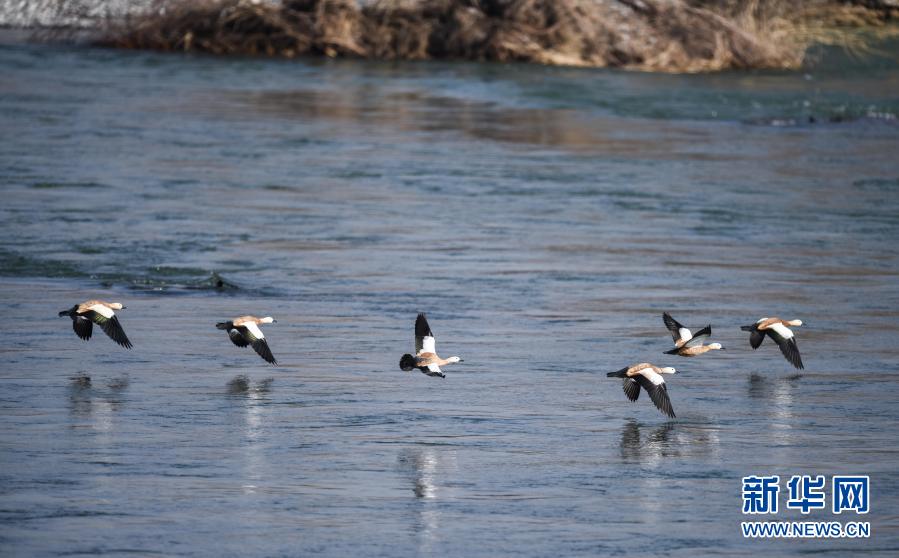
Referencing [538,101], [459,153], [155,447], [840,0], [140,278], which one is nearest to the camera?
[155,447]

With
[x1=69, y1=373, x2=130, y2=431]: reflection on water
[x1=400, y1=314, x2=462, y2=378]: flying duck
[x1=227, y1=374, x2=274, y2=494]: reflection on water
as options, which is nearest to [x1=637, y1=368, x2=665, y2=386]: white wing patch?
[x1=400, y1=314, x2=462, y2=378]: flying duck

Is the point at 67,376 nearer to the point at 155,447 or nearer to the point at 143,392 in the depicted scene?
the point at 143,392

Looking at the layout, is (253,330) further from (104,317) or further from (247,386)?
(104,317)

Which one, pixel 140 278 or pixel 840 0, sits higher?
pixel 840 0

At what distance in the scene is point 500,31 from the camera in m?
32.7

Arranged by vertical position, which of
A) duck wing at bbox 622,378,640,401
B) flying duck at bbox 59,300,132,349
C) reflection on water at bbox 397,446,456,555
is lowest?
reflection on water at bbox 397,446,456,555

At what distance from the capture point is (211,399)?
9.77 meters

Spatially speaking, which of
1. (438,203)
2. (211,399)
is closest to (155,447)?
(211,399)

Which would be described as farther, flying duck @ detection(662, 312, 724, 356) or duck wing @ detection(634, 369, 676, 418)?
flying duck @ detection(662, 312, 724, 356)

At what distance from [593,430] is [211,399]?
2.00 meters

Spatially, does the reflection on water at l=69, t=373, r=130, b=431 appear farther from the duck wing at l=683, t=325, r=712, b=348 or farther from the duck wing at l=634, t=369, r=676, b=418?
the duck wing at l=683, t=325, r=712, b=348

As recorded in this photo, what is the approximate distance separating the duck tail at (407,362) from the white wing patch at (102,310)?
1797 millimetres

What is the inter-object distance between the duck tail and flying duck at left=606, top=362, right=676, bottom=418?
3.32 feet

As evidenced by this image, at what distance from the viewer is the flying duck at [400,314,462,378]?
9656 millimetres
